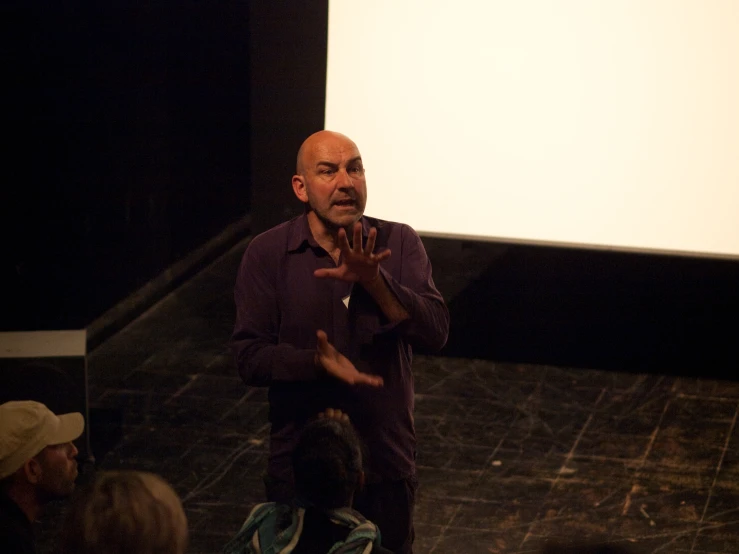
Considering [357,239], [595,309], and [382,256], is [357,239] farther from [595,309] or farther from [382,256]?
[595,309]

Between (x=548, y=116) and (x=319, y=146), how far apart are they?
265 centimetres

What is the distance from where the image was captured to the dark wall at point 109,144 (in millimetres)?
5070

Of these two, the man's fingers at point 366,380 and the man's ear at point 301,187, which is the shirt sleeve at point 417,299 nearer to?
the man's fingers at point 366,380

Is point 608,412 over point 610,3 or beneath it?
beneath

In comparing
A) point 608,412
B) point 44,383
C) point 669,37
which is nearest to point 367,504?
point 44,383

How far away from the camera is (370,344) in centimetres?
250

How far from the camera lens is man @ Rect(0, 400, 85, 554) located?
2459 mm

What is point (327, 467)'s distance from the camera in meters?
2.20

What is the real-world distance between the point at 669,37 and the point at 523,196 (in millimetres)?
892

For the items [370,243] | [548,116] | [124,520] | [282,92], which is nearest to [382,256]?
[370,243]

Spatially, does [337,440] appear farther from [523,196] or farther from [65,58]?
[65,58]

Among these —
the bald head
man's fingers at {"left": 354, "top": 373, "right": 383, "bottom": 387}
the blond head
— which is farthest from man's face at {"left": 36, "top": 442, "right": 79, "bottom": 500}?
the bald head

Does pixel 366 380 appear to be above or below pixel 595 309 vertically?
above

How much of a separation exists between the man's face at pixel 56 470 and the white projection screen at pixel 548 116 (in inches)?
112
